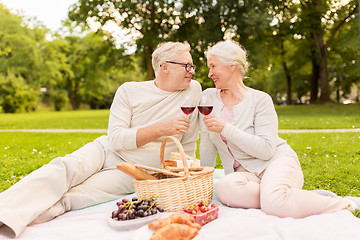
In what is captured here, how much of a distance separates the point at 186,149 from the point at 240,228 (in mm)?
1648

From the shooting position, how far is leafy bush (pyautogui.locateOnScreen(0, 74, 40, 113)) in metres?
37.4

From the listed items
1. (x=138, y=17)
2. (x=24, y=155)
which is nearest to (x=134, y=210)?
(x=24, y=155)

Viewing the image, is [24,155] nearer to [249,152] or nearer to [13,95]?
[249,152]

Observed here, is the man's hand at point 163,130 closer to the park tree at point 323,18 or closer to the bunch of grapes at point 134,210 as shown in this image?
the bunch of grapes at point 134,210

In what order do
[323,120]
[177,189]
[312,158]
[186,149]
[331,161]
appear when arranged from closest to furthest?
[177,189]
[186,149]
[331,161]
[312,158]
[323,120]

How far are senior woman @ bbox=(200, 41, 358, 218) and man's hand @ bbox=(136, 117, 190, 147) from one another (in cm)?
24

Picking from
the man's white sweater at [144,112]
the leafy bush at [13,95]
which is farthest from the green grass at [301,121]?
the leafy bush at [13,95]

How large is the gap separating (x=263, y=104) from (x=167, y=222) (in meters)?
1.73

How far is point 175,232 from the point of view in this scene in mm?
→ 2705

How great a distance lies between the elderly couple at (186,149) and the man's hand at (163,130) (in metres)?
0.01

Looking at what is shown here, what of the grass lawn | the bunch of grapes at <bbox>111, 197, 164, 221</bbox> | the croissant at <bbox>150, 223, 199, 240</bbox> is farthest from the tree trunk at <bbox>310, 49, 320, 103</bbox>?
the croissant at <bbox>150, 223, 199, 240</bbox>

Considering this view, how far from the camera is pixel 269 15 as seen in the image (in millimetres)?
21172

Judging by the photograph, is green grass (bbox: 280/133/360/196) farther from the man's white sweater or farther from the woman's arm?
the man's white sweater

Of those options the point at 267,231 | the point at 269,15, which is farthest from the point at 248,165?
the point at 269,15
